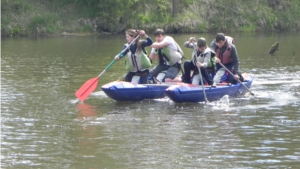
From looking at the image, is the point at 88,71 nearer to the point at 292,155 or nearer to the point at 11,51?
the point at 11,51

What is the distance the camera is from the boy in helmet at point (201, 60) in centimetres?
1277

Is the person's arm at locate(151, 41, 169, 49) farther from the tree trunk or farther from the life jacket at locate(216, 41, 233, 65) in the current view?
the tree trunk

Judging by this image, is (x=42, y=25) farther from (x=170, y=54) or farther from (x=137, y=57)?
(x=137, y=57)

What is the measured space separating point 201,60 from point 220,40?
0.60m

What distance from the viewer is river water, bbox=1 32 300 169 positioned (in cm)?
828

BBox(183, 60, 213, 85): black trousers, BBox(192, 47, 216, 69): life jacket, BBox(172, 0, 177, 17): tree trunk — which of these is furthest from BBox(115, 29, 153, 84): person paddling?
BBox(172, 0, 177, 17): tree trunk

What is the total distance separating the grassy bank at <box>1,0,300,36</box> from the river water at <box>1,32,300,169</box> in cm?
1959

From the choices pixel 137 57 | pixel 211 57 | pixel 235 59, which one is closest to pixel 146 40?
pixel 137 57

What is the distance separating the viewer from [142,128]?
10273mm

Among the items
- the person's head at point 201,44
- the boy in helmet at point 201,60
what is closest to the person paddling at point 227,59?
the boy in helmet at point 201,60

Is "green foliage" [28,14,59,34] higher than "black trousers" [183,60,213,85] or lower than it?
lower

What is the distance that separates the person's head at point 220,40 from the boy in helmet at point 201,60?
296 mm

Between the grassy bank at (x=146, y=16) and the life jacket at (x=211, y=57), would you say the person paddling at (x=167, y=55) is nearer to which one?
the life jacket at (x=211, y=57)

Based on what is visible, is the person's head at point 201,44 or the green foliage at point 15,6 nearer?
the person's head at point 201,44
